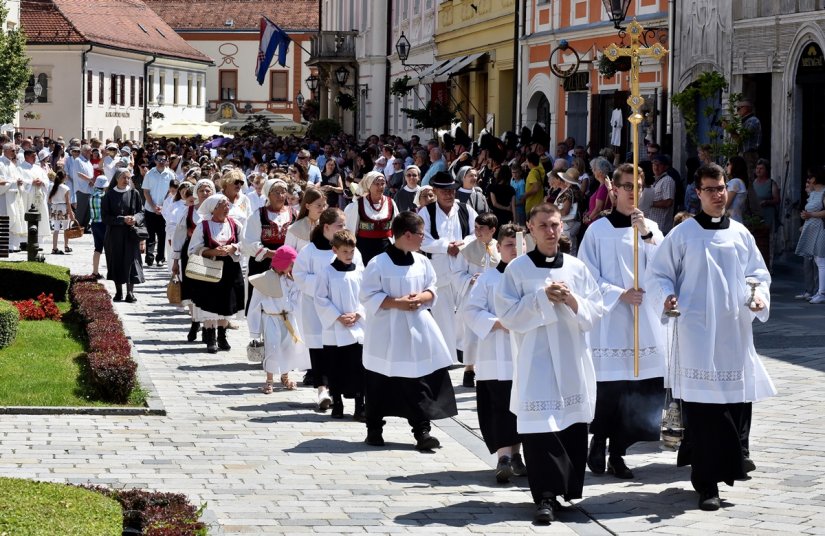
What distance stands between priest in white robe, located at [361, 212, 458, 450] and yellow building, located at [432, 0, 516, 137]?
19059 mm

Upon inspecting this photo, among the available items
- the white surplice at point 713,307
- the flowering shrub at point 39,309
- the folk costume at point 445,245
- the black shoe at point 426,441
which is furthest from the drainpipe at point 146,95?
the white surplice at point 713,307

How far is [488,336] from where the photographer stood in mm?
10273

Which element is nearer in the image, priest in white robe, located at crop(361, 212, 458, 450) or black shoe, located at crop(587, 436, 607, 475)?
black shoe, located at crop(587, 436, 607, 475)

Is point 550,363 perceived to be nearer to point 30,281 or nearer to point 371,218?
point 371,218

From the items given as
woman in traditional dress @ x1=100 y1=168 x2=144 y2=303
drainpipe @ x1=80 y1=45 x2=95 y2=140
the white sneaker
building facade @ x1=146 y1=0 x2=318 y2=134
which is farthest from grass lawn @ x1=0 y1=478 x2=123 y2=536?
building facade @ x1=146 y1=0 x2=318 y2=134

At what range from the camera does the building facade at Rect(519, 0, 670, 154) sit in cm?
2544

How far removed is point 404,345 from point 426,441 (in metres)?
0.67

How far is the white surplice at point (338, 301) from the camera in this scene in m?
12.1

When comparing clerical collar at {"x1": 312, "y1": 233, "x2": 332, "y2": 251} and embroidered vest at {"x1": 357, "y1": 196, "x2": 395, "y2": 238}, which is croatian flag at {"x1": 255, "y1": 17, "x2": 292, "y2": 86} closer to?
embroidered vest at {"x1": 357, "y1": 196, "x2": 395, "y2": 238}

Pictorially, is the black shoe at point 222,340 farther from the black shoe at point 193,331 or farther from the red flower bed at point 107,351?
the red flower bed at point 107,351

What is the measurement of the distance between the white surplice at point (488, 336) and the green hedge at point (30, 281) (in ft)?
35.1

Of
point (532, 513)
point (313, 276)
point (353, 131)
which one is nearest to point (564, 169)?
point (313, 276)

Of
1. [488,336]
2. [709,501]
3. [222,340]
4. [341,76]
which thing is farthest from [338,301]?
[341,76]

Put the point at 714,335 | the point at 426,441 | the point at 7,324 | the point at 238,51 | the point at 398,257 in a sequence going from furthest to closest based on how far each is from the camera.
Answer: the point at 238,51 < the point at 7,324 < the point at 398,257 < the point at 426,441 < the point at 714,335
